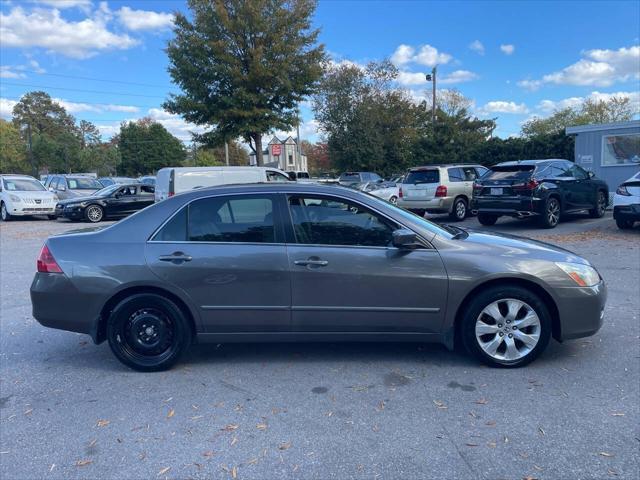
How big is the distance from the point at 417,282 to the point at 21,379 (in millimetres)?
3386

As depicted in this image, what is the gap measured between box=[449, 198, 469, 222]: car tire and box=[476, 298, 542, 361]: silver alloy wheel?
1105 centimetres

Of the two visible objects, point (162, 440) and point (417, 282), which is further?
point (417, 282)

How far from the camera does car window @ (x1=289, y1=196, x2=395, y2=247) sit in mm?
4156

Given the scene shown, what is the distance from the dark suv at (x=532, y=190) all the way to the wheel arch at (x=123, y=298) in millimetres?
10009

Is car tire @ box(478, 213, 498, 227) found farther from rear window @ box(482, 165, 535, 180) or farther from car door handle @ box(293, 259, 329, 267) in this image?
car door handle @ box(293, 259, 329, 267)

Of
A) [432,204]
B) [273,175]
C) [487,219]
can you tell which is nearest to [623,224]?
[487,219]

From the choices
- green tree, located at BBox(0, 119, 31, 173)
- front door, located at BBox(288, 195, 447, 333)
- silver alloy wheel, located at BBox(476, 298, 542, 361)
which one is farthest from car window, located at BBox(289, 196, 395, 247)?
green tree, located at BBox(0, 119, 31, 173)

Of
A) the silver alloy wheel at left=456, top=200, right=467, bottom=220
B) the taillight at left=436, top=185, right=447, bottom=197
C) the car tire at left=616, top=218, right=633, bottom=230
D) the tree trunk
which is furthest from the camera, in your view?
the tree trunk

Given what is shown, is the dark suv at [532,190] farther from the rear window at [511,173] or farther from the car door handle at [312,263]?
the car door handle at [312,263]

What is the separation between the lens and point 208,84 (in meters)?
21.4

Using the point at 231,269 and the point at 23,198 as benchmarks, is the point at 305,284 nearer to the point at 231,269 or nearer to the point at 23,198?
the point at 231,269

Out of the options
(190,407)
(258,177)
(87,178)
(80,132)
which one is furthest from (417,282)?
(80,132)

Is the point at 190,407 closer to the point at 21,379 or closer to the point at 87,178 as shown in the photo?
the point at 21,379

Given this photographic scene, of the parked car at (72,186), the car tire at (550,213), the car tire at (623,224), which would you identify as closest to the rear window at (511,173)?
the car tire at (550,213)
